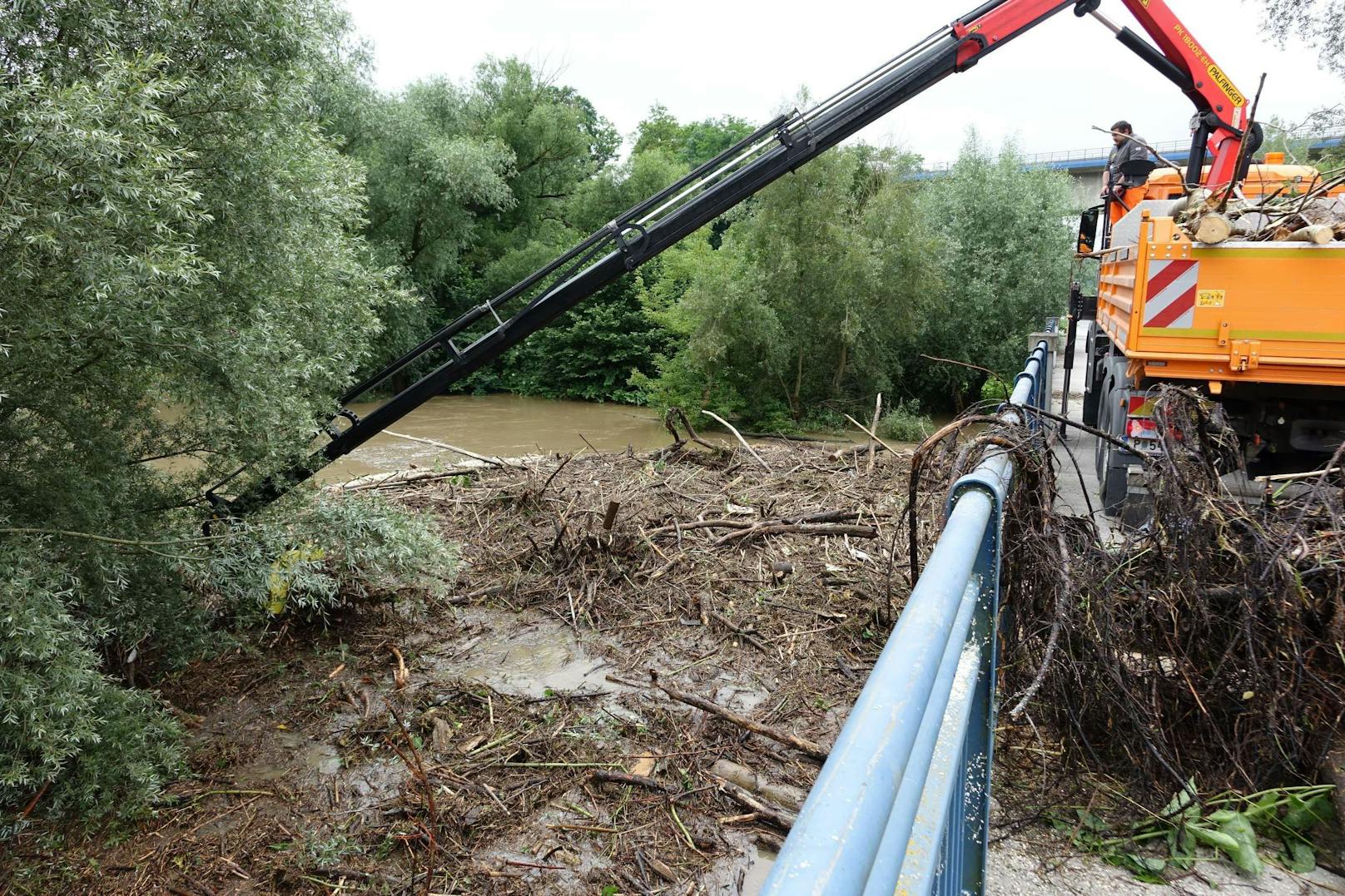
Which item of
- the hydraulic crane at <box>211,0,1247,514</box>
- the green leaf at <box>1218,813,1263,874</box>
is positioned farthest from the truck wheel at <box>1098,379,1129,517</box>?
the green leaf at <box>1218,813,1263,874</box>

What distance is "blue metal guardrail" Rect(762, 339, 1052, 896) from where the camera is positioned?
0.70m

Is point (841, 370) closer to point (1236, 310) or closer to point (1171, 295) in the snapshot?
point (1171, 295)

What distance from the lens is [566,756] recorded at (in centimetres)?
427

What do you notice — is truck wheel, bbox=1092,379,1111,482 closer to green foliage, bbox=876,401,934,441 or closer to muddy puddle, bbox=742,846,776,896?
muddy puddle, bbox=742,846,776,896

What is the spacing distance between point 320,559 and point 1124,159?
8.45m

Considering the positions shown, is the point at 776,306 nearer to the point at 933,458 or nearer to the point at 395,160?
the point at 395,160

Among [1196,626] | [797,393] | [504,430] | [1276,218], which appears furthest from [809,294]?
[1196,626]

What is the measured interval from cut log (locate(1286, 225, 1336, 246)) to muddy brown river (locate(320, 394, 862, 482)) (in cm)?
1146

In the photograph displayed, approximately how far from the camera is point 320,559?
201 inches

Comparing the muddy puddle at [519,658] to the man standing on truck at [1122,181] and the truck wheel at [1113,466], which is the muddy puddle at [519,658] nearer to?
the truck wheel at [1113,466]

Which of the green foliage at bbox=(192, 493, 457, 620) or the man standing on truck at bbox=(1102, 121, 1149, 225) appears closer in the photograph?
the green foliage at bbox=(192, 493, 457, 620)

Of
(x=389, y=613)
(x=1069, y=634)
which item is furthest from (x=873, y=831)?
(x=389, y=613)

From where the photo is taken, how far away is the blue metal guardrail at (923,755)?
70 cm

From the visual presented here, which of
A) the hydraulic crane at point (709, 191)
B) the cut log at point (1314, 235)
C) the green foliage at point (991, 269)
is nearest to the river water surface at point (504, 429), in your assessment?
the green foliage at point (991, 269)
